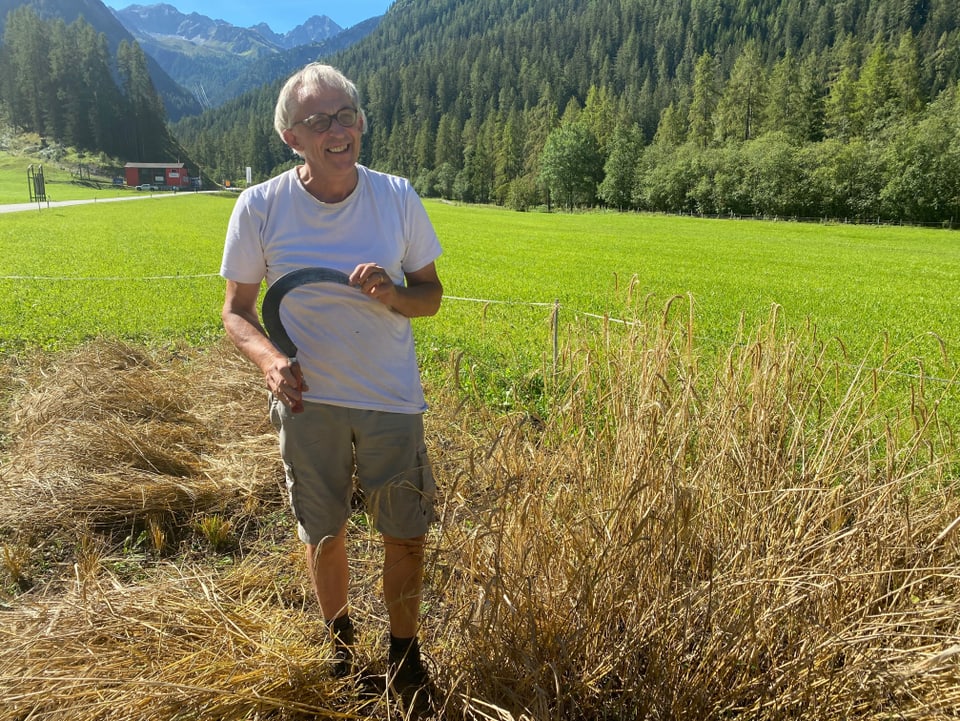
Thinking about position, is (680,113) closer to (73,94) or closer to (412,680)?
(73,94)

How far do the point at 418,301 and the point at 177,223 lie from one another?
117ft

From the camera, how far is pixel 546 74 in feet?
420

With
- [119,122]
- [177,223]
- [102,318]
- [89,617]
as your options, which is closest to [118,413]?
[89,617]

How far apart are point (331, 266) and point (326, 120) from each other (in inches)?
17.7

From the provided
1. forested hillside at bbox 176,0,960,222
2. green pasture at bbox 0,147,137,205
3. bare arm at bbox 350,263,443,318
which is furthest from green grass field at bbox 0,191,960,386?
green pasture at bbox 0,147,137,205

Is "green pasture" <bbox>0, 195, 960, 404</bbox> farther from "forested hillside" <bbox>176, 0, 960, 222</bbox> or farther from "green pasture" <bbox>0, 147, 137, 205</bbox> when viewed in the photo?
"green pasture" <bbox>0, 147, 137, 205</bbox>

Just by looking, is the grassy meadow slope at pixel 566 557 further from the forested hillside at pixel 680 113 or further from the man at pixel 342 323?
the forested hillside at pixel 680 113

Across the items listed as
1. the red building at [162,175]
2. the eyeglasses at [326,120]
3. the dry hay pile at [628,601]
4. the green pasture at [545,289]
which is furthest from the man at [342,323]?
the red building at [162,175]

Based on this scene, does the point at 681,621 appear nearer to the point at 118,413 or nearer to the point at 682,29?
the point at 118,413

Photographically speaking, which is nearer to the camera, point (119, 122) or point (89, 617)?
point (89, 617)

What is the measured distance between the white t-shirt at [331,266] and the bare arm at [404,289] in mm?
77

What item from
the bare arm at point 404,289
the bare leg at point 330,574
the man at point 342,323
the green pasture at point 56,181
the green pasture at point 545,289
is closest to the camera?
the bare arm at point 404,289

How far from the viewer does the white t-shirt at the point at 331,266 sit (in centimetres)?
210

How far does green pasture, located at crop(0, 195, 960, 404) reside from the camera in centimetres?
755
